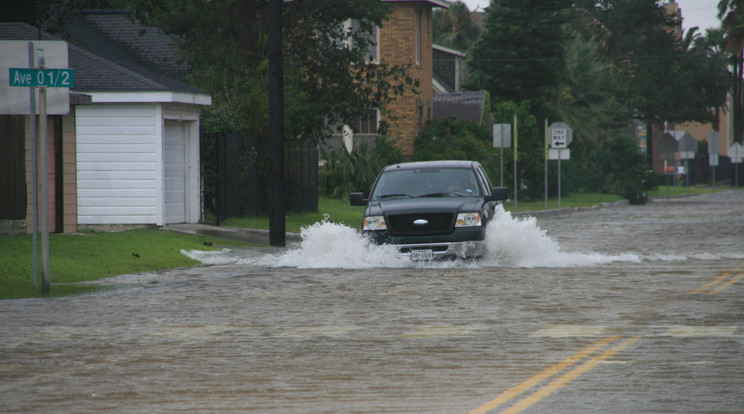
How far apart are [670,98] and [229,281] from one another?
213ft

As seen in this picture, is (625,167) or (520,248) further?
(625,167)

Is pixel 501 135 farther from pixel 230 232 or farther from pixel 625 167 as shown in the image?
pixel 625 167

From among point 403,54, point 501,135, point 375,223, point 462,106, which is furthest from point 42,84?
point 462,106

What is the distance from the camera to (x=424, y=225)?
60.2 feet

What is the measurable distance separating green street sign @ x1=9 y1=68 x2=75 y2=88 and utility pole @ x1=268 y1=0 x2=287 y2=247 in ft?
28.0

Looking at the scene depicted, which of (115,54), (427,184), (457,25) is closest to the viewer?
(427,184)

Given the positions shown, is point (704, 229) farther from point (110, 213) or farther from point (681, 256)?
point (110, 213)

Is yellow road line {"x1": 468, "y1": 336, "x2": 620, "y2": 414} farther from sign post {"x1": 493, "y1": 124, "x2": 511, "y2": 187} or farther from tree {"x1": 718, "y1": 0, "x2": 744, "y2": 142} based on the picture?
tree {"x1": 718, "y1": 0, "x2": 744, "y2": 142}

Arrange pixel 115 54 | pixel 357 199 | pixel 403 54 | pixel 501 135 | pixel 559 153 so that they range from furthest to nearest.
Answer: pixel 403 54
pixel 559 153
pixel 501 135
pixel 115 54
pixel 357 199

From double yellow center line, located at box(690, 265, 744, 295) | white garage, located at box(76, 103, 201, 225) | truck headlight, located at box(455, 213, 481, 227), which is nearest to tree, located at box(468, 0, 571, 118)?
white garage, located at box(76, 103, 201, 225)

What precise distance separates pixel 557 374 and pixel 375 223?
9.97 m

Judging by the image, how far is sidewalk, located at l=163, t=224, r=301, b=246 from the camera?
2419 cm

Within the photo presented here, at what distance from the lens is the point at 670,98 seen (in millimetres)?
77188

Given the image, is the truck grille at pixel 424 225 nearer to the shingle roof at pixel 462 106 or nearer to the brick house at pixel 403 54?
the brick house at pixel 403 54
